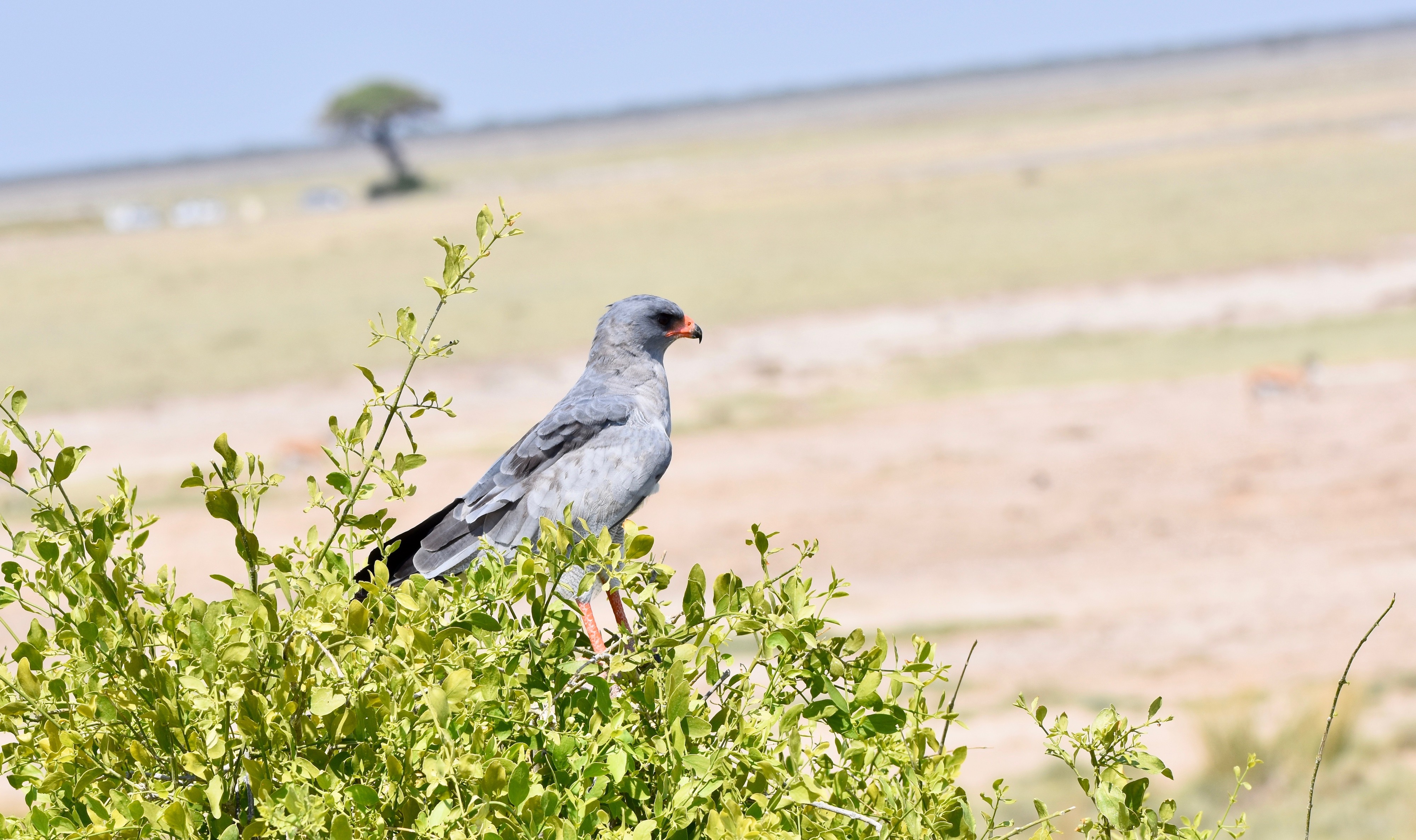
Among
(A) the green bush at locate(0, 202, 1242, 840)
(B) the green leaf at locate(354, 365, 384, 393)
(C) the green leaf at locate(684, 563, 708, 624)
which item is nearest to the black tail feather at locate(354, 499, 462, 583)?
(A) the green bush at locate(0, 202, 1242, 840)

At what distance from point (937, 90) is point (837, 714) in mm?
136568

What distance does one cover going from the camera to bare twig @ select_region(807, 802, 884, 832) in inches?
93.5

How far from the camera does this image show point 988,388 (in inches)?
891

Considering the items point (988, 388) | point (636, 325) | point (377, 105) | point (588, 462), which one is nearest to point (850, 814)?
point (588, 462)

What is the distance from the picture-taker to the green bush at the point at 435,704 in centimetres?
233

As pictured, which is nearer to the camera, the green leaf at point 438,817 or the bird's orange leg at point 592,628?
the green leaf at point 438,817

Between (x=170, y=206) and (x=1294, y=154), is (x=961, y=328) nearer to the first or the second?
(x=1294, y=154)

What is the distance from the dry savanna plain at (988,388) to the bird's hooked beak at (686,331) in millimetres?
5655

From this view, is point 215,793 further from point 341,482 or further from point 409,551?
point 409,551

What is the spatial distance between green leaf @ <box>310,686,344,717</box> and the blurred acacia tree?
79405 mm

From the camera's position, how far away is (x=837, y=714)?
8.84 ft

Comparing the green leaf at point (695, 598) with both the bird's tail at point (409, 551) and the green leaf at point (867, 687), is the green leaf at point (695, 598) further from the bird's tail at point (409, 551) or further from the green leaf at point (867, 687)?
the bird's tail at point (409, 551)

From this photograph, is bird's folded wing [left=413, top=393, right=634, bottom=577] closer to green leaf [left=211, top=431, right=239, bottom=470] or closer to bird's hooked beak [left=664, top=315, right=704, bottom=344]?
bird's hooked beak [left=664, top=315, right=704, bottom=344]

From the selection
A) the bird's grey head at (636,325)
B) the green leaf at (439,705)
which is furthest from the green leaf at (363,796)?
the bird's grey head at (636,325)
